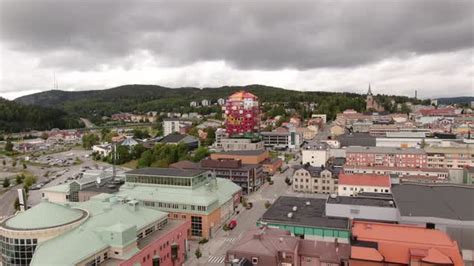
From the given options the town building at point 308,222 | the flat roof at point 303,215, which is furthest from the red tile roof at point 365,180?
the town building at point 308,222

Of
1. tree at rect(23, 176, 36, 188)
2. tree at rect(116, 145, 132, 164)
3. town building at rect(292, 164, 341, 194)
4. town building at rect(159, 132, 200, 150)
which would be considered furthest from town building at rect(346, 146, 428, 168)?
tree at rect(23, 176, 36, 188)

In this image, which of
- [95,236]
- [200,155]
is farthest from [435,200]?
[200,155]

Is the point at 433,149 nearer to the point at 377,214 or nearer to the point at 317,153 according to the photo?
the point at 317,153

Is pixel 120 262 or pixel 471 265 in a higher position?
pixel 120 262

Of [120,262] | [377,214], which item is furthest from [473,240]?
[120,262]

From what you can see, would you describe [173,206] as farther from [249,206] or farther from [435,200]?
[435,200]

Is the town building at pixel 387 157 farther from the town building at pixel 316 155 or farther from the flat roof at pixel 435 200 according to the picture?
the flat roof at pixel 435 200
